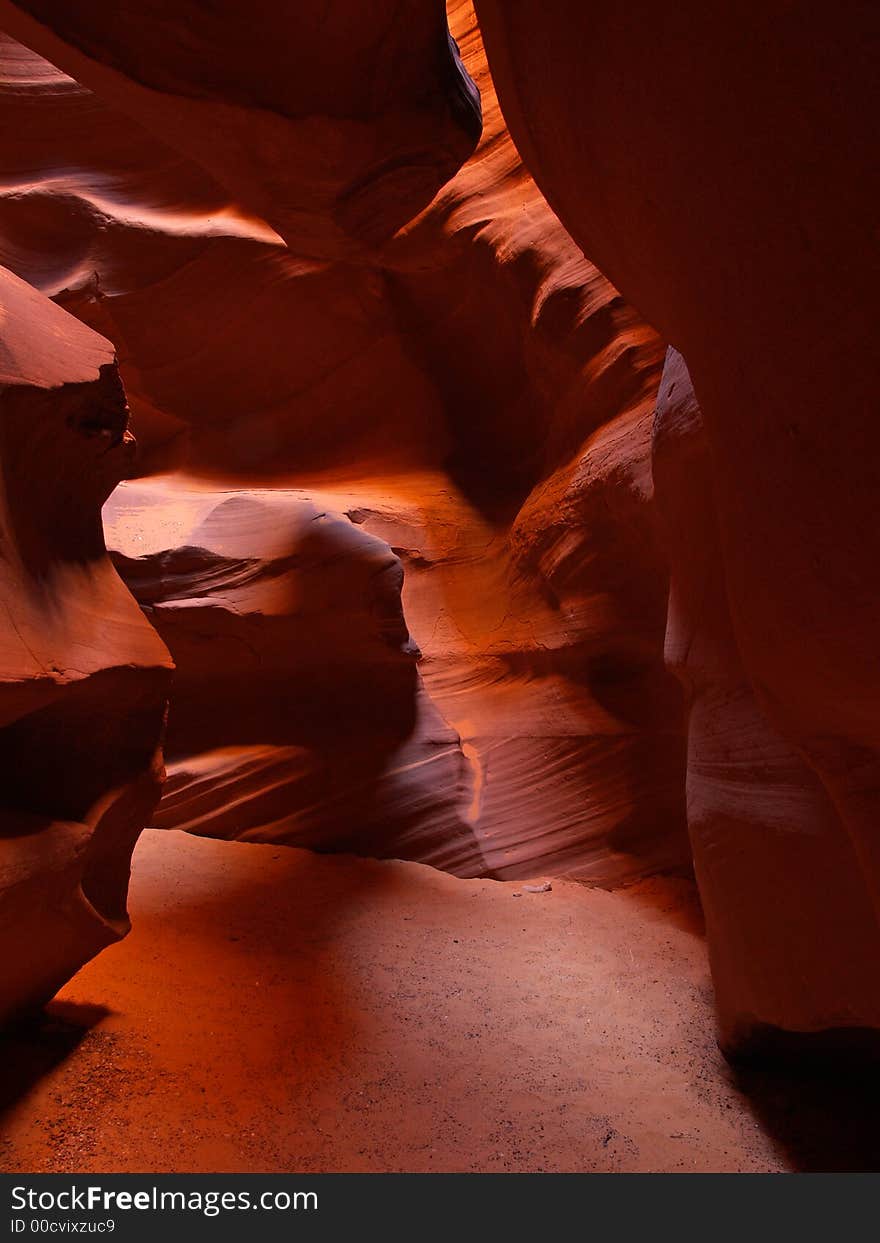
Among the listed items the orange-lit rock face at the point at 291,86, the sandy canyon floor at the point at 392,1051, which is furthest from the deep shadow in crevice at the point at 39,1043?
the orange-lit rock face at the point at 291,86

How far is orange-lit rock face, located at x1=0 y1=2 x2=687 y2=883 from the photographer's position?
4176 mm

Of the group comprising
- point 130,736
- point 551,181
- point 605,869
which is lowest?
point 605,869

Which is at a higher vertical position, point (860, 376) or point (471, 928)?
point (860, 376)

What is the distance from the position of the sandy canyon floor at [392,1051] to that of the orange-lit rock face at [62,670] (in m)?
0.33

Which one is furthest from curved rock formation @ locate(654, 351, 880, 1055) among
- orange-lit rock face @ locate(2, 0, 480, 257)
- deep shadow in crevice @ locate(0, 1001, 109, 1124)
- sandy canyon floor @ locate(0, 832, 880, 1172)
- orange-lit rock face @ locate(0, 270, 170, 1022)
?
deep shadow in crevice @ locate(0, 1001, 109, 1124)

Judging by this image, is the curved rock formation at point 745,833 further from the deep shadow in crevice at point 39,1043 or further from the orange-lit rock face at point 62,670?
the deep shadow in crevice at point 39,1043

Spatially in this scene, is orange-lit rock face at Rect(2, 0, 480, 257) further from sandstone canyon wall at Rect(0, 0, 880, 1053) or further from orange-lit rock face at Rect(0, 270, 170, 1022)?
orange-lit rock face at Rect(0, 270, 170, 1022)

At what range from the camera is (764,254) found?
1359mm

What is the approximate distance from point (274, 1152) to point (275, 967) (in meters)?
1.00

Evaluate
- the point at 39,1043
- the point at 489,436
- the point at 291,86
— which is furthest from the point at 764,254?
the point at 489,436

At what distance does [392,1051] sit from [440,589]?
9.68 ft

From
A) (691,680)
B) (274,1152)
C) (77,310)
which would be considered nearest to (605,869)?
(691,680)

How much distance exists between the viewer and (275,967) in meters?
3.08

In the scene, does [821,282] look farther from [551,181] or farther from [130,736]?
[130,736]
